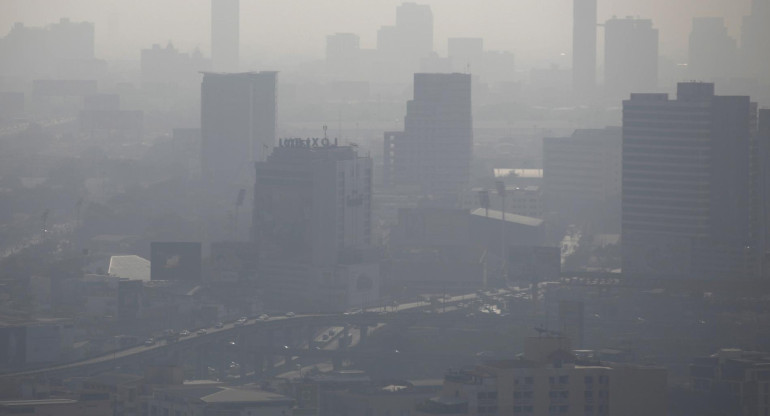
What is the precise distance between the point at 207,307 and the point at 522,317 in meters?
4.08

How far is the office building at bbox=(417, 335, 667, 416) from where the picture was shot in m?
16.4

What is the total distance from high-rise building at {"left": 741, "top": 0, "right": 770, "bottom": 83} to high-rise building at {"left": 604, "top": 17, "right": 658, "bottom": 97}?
1433cm

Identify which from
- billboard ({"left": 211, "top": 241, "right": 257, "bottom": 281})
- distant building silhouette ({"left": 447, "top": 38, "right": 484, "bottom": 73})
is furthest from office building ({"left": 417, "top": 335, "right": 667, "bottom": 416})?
distant building silhouette ({"left": 447, "top": 38, "right": 484, "bottom": 73})

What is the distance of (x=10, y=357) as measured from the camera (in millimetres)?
24062

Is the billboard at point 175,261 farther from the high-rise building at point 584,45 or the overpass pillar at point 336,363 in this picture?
the high-rise building at point 584,45

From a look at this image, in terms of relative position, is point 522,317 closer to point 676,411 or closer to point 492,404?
point 676,411

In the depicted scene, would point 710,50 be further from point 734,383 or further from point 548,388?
point 548,388

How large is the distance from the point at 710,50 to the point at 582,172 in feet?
54.8

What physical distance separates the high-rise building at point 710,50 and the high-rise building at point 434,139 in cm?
1281

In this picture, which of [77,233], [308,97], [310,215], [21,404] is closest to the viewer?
[21,404]

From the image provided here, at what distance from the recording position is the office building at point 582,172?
1737 inches

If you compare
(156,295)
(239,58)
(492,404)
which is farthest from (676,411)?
(239,58)

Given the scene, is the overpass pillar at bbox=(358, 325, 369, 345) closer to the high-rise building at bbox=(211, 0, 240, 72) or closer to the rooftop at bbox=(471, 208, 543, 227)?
the rooftop at bbox=(471, 208, 543, 227)

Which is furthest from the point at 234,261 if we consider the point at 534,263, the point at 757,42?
the point at 757,42
